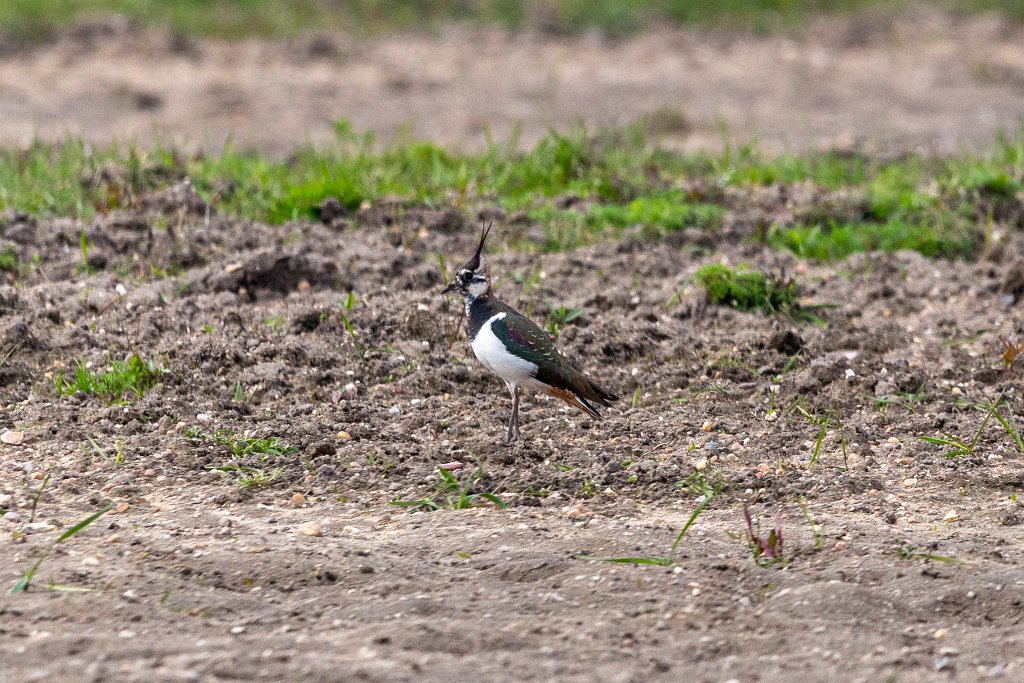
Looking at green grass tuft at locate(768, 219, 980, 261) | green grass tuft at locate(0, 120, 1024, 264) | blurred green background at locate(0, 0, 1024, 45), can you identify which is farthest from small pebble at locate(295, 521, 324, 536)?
blurred green background at locate(0, 0, 1024, 45)

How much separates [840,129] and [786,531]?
250 inches

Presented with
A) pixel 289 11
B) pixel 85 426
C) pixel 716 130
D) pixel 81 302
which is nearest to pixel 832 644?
pixel 85 426

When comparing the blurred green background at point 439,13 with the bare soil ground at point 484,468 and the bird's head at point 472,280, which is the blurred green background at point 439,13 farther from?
the bird's head at point 472,280

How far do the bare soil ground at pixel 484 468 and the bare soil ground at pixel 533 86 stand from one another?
10.0ft

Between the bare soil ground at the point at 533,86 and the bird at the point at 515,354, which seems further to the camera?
the bare soil ground at the point at 533,86

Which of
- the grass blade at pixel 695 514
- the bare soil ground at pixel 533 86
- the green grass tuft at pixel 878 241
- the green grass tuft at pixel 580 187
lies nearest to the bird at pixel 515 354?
the grass blade at pixel 695 514

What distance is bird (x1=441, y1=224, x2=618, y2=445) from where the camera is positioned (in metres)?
4.93

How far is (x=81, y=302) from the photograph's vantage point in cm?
599

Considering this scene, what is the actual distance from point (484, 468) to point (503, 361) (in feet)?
1.26

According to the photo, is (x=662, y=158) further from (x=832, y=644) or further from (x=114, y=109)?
(x=832, y=644)

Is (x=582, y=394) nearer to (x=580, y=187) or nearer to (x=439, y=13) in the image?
(x=580, y=187)

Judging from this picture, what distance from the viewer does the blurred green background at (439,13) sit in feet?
40.9

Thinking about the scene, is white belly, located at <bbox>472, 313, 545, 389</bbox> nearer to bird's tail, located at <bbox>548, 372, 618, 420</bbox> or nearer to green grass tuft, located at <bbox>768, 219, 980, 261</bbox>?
bird's tail, located at <bbox>548, 372, 618, 420</bbox>

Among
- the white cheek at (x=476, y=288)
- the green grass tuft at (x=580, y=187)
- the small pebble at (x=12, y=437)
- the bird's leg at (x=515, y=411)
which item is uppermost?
the green grass tuft at (x=580, y=187)
